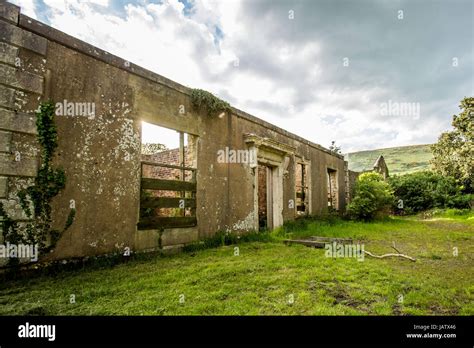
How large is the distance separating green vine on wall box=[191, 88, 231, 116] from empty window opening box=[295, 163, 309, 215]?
17.5 feet

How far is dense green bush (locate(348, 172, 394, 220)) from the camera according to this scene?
40.9ft

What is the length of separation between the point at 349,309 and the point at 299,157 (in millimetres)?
9029

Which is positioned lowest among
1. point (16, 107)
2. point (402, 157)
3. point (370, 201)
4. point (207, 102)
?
point (370, 201)

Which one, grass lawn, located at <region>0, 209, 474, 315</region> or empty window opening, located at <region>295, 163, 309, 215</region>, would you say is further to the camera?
empty window opening, located at <region>295, 163, 309, 215</region>

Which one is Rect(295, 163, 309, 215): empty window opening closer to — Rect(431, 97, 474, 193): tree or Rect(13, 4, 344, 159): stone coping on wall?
Rect(13, 4, 344, 159): stone coping on wall

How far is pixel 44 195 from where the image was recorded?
4.28 meters

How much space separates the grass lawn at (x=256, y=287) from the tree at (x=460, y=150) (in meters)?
14.5

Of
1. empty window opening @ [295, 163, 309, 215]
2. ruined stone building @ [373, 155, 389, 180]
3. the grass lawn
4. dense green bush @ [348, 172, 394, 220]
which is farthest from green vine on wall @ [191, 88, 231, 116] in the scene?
ruined stone building @ [373, 155, 389, 180]

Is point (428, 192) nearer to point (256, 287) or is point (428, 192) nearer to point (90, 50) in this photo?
point (256, 287)

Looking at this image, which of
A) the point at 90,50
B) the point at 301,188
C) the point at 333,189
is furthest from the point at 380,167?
the point at 90,50

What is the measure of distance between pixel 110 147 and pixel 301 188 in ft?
27.9

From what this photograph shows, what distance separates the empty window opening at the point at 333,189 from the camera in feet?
48.6
